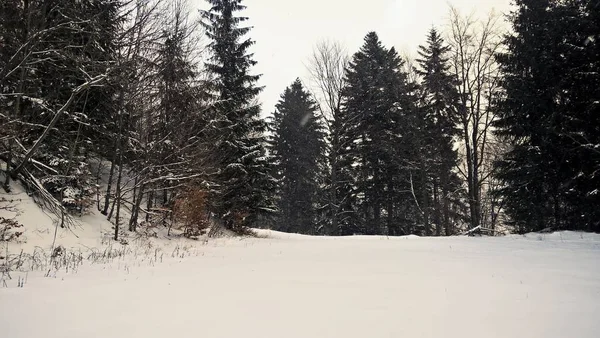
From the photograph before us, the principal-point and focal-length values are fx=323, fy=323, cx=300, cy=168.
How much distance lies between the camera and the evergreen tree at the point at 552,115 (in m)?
13.0

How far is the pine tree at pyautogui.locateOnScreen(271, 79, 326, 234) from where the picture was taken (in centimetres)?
3081

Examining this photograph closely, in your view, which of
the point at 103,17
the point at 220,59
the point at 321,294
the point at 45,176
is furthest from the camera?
the point at 220,59

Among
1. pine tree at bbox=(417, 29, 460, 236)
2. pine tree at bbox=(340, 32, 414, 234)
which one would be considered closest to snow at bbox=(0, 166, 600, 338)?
pine tree at bbox=(417, 29, 460, 236)

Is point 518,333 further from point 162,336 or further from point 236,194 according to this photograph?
point 236,194

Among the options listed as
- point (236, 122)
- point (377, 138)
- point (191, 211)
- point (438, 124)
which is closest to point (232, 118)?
point (236, 122)

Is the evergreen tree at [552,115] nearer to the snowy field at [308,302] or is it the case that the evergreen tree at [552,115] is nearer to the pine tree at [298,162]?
the snowy field at [308,302]

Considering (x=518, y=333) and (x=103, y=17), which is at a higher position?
(x=103, y=17)

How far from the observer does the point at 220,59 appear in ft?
60.3

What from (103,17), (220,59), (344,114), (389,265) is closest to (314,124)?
(344,114)

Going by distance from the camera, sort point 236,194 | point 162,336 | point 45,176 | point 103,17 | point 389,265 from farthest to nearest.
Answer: point 236,194 → point 45,176 → point 103,17 → point 389,265 → point 162,336

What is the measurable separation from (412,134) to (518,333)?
21.3m

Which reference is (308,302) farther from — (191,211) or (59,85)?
(59,85)

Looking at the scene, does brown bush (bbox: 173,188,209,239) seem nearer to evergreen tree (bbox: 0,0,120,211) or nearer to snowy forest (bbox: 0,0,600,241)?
snowy forest (bbox: 0,0,600,241)

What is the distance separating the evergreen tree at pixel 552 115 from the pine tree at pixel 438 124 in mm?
4530
